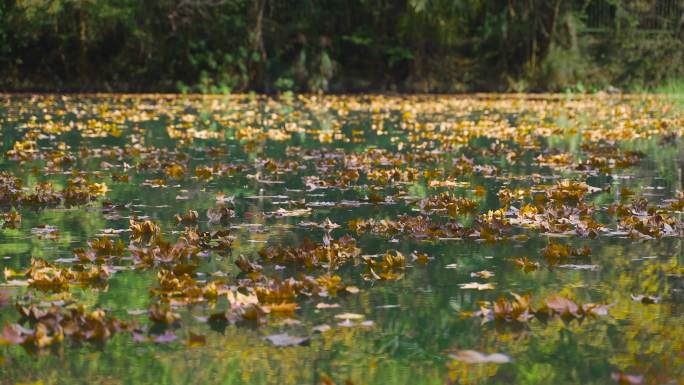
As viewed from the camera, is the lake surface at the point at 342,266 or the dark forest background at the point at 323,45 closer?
the lake surface at the point at 342,266

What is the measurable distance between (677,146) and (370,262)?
27.3 ft

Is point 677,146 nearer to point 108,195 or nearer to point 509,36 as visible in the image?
point 108,195

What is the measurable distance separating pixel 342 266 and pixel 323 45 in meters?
27.0

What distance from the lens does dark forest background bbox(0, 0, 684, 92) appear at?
3097 cm

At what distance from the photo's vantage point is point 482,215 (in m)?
7.12

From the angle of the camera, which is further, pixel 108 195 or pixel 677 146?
pixel 677 146

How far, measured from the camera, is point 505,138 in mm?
14562

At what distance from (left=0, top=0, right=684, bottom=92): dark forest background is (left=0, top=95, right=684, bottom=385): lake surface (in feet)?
62.5

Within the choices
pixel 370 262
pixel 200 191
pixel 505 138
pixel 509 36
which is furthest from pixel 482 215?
pixel 509 36

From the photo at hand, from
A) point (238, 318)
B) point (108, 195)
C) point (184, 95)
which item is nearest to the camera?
point (238, 318)

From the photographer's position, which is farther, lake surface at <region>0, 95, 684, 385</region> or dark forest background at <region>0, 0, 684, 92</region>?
dark forest background at <region>0, 0, 684, 92</region>

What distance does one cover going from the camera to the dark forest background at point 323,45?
30969 millimetres

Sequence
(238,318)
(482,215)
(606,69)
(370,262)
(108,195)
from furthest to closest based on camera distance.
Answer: (606,69) → (108,195) → (482,215) → (370,262) → (238,318)

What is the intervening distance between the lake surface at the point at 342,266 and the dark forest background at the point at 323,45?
1906cm
